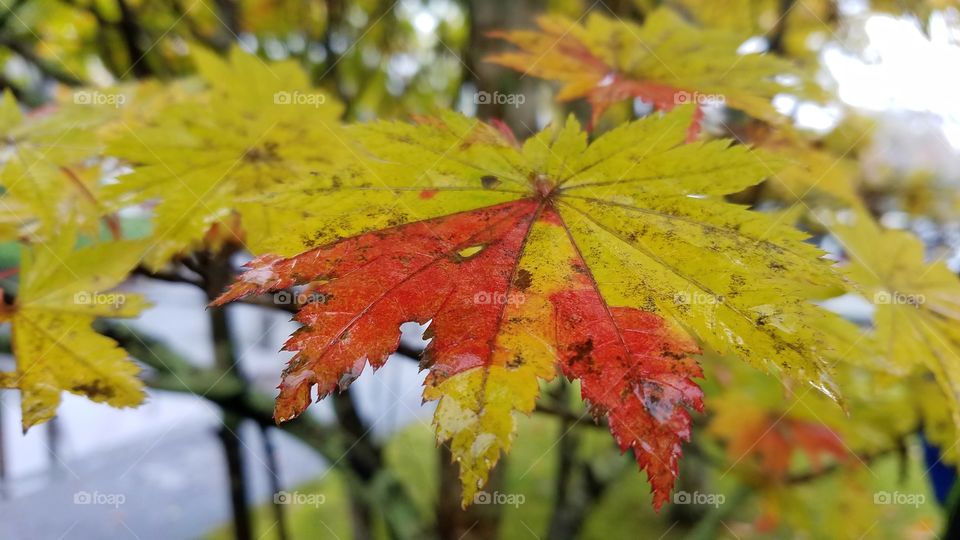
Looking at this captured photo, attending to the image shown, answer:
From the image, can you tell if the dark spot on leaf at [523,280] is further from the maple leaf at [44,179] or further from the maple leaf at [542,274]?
the maple leaf at [44,179]

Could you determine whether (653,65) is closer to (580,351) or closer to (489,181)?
(489,181)

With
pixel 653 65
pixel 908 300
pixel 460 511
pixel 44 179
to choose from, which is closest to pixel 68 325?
pixel 44 179

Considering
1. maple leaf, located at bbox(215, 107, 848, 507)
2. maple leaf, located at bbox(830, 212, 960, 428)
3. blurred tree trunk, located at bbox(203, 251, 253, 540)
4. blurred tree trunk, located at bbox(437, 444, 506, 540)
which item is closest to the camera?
maple leaf, located at bbox(215, 107, 848, 507)

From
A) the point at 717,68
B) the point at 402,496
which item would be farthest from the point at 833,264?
the point at 402,496

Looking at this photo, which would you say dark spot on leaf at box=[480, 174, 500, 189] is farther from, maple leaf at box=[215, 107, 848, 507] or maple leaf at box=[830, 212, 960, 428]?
maple leaf at box=[830, 212, 960, 428]

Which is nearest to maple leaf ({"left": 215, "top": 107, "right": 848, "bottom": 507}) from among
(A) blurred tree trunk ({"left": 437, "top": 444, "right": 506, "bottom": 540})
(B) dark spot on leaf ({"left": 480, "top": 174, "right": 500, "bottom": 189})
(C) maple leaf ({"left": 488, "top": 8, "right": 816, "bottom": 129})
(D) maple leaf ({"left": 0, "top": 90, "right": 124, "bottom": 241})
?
(B) dark spot on leaf ({"left": 480, "top": 174, "right": 500, "bottom": 189})
